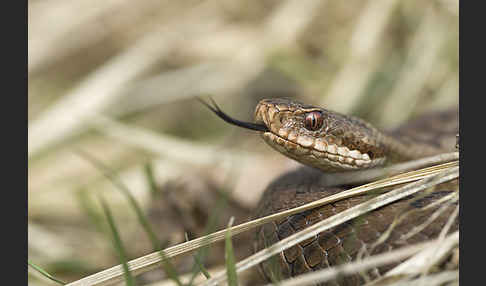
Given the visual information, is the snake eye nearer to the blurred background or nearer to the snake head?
the snake head

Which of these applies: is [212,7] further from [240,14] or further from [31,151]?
[31,151]

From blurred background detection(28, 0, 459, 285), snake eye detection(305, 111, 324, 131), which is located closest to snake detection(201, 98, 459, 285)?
snake eye detection(305, 111, 324, 131)

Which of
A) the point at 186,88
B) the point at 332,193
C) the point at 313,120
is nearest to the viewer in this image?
the point at 332,193

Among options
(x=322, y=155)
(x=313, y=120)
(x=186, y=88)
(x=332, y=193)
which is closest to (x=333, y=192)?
(x=332, y=193)

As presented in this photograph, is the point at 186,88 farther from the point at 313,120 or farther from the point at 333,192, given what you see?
the point at 333,192

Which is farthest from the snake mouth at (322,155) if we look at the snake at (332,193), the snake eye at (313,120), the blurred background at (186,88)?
the blurred background at (186,88)

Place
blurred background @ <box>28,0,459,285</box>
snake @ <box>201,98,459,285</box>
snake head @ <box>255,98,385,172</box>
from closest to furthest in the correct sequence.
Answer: snake @ <box>201,98,459,285</box> → snake head @ <box>255,98,385,172</box> → blurred background @ <box>28,0,459,285</box>

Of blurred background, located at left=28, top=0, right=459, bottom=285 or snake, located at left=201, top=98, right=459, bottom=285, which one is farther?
blurred background, located at left=28, top=0, right=459, bottom=285

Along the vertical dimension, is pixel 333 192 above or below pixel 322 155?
below
